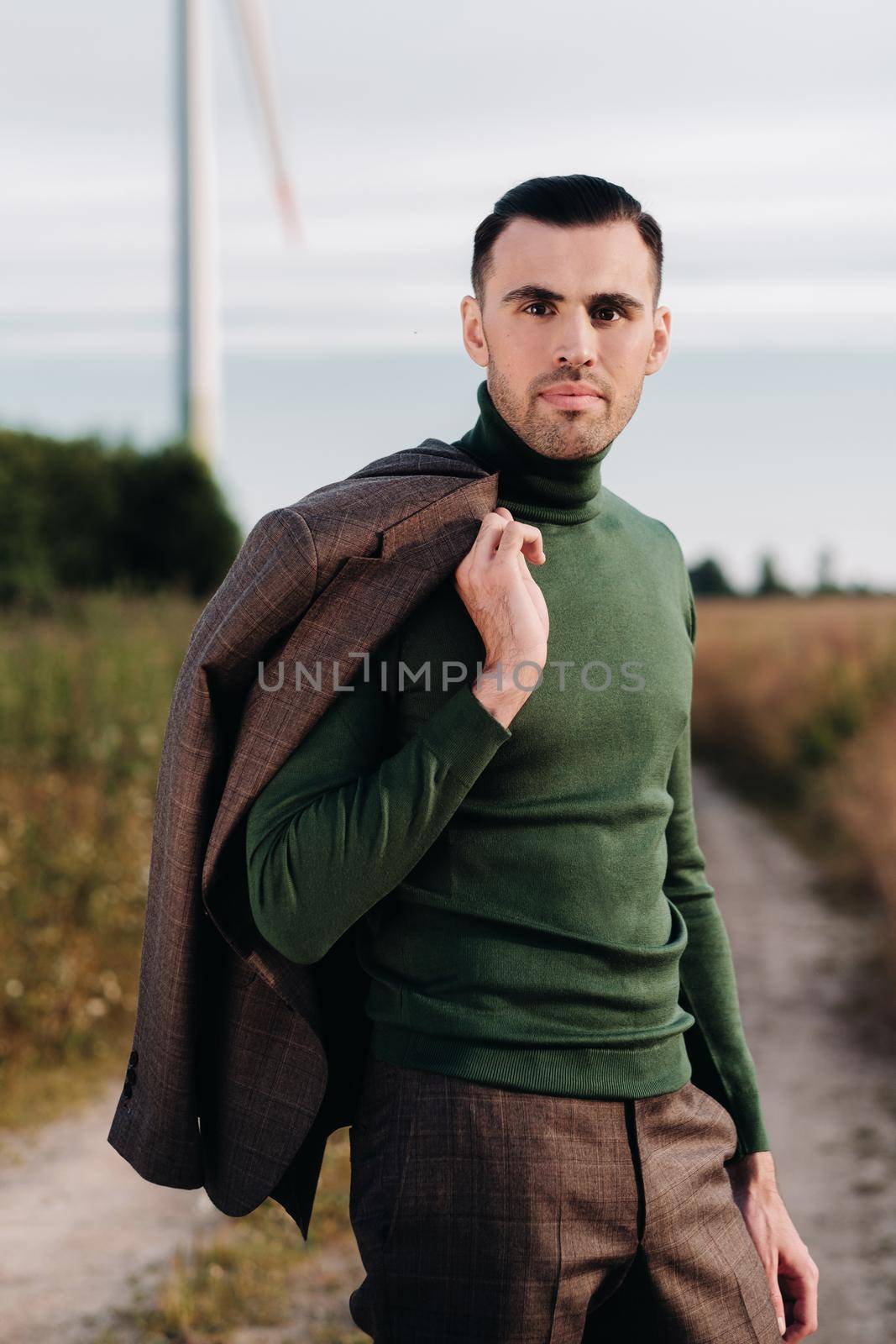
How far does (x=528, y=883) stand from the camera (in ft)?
5.53

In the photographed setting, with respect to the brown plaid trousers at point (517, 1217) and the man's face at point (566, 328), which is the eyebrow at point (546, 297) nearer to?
the man's face at point (566, 328)

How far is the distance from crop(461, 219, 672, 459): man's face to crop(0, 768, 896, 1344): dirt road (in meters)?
2.85

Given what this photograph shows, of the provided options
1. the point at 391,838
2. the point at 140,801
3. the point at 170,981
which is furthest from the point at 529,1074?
the point at 140,801

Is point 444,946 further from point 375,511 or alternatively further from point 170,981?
point 375,511

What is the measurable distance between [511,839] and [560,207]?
0.80 m

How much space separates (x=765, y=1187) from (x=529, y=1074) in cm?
54

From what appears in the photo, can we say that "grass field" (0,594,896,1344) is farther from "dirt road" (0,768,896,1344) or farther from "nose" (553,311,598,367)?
"nose" (553,311,598,367)

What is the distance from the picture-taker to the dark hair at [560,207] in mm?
1747

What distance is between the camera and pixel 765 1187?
197 centimetres

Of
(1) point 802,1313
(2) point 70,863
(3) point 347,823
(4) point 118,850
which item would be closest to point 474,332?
(3) point 347,823

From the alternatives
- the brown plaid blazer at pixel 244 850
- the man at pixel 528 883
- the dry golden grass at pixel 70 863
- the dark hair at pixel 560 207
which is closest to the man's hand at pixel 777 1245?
the man at pixel 528 883

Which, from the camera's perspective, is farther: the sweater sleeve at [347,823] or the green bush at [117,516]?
the green bush at [117,516]

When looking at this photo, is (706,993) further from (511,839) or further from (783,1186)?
(783,1186)

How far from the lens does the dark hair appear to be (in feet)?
5.73
